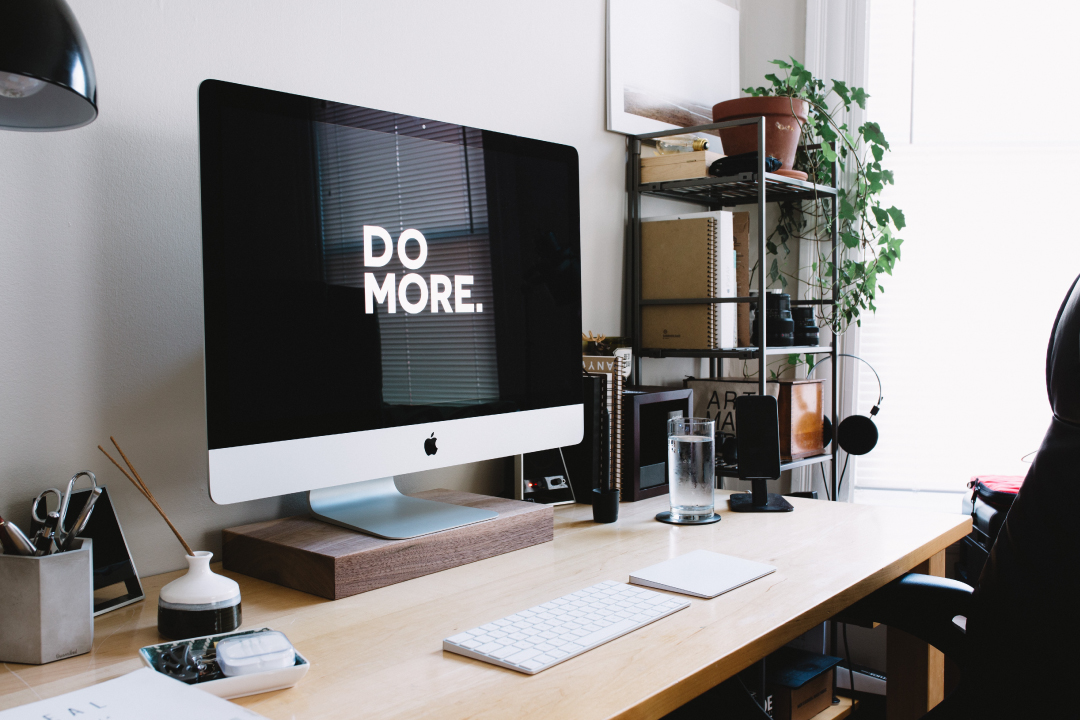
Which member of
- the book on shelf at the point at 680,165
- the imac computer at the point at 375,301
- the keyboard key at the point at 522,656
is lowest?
the keyboard key at the point at 522,656

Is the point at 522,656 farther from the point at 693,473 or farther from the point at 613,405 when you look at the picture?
the point at 613,405

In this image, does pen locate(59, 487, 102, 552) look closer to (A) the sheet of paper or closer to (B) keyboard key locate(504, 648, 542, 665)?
(B) keyboard key locate(504, 648, 542, 665)

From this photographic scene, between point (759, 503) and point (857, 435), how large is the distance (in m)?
0.77

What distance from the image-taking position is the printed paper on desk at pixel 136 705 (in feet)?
2.11

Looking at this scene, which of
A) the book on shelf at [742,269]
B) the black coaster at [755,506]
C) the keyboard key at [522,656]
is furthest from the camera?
the book on shelf at [742,269]

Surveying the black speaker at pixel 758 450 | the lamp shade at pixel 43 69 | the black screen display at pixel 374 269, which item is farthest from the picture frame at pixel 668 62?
the lamp shade at pixel 43 69

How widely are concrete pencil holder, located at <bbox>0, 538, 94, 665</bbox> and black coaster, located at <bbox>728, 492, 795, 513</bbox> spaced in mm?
1130

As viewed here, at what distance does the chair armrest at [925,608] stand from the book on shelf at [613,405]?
557 mm

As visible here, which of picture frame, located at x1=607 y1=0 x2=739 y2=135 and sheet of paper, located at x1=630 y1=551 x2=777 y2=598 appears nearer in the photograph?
sheet of paper, located at x1=630 y1=551 x2=777 y2=598

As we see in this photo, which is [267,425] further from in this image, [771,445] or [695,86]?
[695,86]

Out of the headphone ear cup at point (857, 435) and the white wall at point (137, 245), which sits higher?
the white wall at point (137, 245)

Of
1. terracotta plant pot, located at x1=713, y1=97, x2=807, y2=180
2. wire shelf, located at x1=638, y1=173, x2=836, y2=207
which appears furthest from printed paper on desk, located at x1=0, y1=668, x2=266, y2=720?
terracotta plant pot, located at x1=713, y1=97, x2=807, y2=180

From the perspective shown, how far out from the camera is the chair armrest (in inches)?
44.0

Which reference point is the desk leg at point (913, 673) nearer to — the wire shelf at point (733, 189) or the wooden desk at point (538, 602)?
the wooden desk at point (538, 602)
